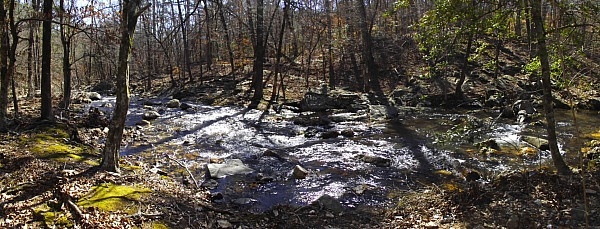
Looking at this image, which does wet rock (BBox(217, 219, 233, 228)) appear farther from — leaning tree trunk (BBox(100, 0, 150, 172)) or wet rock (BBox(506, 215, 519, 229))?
wet rock (BBox(506, 215, 519, 229))

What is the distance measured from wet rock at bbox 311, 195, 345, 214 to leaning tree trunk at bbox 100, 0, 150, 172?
405cm

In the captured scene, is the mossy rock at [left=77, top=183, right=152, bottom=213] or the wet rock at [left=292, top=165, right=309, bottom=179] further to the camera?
the wet rock at [left=292, top=165, right=309, bottom=179]

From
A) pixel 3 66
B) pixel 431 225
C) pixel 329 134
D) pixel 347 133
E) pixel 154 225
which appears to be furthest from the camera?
pixel 347 133

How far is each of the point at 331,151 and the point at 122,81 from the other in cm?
659

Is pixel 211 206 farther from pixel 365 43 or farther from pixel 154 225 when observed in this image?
pixel 365 43

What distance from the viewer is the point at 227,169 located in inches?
389

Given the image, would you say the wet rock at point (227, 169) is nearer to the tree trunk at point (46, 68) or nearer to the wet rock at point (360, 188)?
the wet rock at point (360, 188)

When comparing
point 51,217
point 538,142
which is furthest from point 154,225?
point 538,142

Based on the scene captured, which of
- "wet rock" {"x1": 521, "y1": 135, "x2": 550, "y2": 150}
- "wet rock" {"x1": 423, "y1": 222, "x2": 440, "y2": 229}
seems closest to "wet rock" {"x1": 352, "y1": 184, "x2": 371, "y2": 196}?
"wet rock" {"x1": 423, "y1": 222, "x2": 440, "y2": 229}

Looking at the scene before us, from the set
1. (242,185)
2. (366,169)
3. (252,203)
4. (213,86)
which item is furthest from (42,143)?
(213,86)

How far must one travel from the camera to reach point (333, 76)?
2867cm

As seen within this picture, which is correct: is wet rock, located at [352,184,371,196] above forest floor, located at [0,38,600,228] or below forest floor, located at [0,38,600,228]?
below

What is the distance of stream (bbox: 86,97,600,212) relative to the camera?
8.48m

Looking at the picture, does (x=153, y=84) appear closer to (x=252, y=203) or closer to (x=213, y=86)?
(x=213, y=86)
